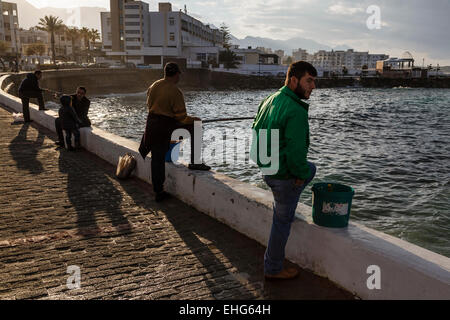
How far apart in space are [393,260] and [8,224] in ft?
14.9

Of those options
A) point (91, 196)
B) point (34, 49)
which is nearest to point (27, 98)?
point (91, 196)

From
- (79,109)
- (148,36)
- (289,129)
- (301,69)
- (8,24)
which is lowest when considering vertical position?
(79,109)

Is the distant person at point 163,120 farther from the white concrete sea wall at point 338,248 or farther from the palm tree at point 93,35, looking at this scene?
the palm tree at point 93,35

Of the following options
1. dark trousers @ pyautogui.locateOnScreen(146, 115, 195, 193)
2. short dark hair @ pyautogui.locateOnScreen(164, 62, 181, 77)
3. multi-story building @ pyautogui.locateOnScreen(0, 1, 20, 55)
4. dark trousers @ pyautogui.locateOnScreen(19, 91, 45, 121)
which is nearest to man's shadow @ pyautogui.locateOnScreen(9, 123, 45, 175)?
dark trousers @ pyautogui.locateOnScreen(19, 91, 45, 121)

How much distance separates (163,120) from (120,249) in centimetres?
202

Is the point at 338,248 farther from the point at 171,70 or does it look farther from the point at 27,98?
the point at 27,98

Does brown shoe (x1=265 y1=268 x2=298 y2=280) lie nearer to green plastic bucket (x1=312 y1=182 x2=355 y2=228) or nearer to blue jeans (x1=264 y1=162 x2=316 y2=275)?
blue jeans (x1=264 y1=162 x2=316 y2=275)

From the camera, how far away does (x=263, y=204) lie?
14.0 feet

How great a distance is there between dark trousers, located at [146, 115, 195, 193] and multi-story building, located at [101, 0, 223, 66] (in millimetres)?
92844

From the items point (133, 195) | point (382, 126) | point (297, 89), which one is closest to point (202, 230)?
point (133, 195)

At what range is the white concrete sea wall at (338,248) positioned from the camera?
2.88 m

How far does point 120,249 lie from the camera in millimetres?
4254

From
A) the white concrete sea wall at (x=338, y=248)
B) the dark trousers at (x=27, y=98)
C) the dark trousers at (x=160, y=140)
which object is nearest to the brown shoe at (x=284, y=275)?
the white concrete sea wall at (x=338, y=248)
